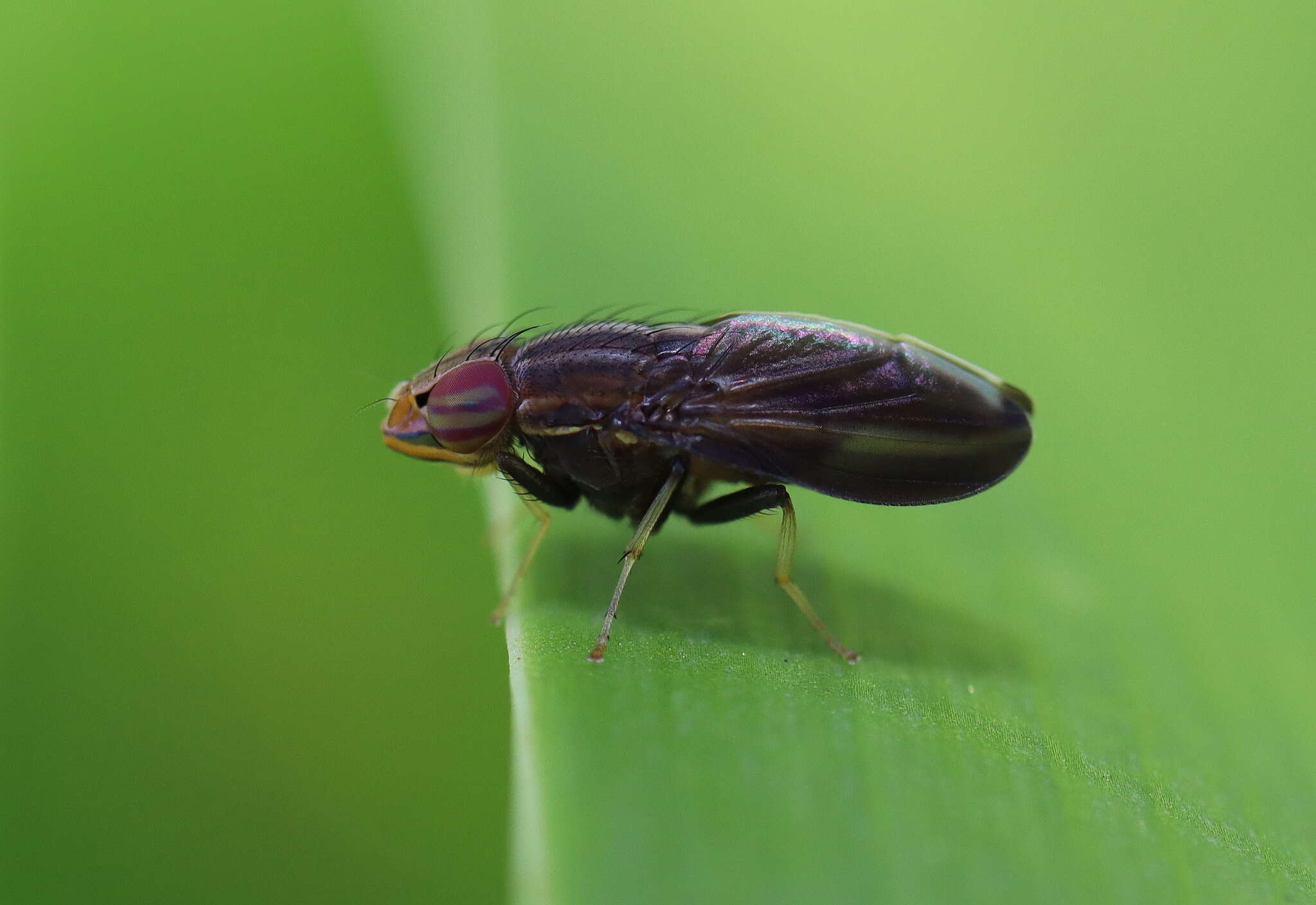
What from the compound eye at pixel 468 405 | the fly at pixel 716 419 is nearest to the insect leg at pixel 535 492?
the fly at pixel 716 419

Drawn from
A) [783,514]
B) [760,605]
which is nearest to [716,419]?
[783,514]

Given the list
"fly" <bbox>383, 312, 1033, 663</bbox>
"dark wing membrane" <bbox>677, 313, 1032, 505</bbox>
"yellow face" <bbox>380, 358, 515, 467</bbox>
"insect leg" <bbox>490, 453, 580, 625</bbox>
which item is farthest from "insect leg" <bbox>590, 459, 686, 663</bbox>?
"yellow face" <bbox>380, 358, 515, 467</bbox>

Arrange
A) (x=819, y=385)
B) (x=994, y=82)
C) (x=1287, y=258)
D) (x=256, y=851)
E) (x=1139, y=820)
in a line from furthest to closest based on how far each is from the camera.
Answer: (x=994, y=82) → (x=1287, y=258) → (x=819, y=385) → (x=256, y=851) → (x=1139, y=820)

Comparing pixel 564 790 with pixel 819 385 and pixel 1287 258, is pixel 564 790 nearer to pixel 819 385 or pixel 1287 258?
pixel 819 385

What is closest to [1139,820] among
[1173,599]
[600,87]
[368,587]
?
[1173,599]

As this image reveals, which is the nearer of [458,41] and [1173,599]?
[1173,599]

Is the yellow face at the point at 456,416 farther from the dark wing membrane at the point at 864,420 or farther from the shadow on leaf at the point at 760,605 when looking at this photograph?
the dark wing membrane at the point at 864,420

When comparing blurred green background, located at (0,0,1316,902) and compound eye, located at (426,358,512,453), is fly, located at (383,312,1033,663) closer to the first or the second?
compound eye, located at (426,358,512,453)
